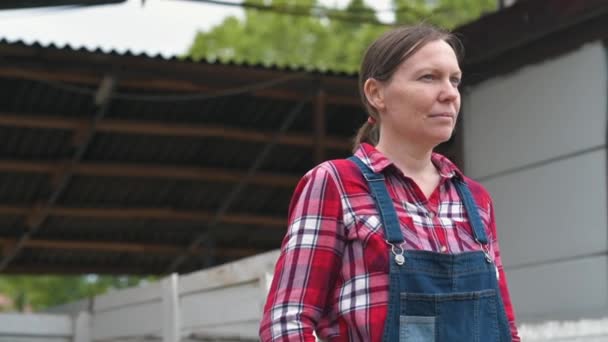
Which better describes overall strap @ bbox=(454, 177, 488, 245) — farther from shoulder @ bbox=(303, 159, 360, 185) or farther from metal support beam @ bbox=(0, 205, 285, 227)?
metal support beam @ bbox=(0, 205, 285, 227)

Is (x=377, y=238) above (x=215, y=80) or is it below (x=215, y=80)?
below

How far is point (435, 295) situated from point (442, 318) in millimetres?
52

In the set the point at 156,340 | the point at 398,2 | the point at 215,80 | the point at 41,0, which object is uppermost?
the point at 398,2

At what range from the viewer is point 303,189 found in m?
2.44

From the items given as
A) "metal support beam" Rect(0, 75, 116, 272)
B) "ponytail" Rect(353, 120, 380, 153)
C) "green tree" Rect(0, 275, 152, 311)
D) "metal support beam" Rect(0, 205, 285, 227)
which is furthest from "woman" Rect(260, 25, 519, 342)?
"green tree" Rect(0, 275, 152, 311)

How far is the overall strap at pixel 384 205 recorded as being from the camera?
2268mm

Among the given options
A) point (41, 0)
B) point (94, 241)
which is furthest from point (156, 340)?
point (94, 241)

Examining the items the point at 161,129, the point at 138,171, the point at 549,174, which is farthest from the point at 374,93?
the point at 138,171

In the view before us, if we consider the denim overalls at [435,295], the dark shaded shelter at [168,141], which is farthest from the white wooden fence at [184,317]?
the denim overalls at [435,295]

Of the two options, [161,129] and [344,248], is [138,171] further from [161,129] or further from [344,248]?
[344,248]

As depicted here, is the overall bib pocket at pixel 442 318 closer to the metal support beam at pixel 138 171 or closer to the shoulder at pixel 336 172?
the shoulder at pixel 336 172

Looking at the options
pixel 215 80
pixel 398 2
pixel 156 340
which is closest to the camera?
pixel 156 340

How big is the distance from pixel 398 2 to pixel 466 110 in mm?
18741

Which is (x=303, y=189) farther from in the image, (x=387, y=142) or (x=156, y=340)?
(x=156, y=340)
